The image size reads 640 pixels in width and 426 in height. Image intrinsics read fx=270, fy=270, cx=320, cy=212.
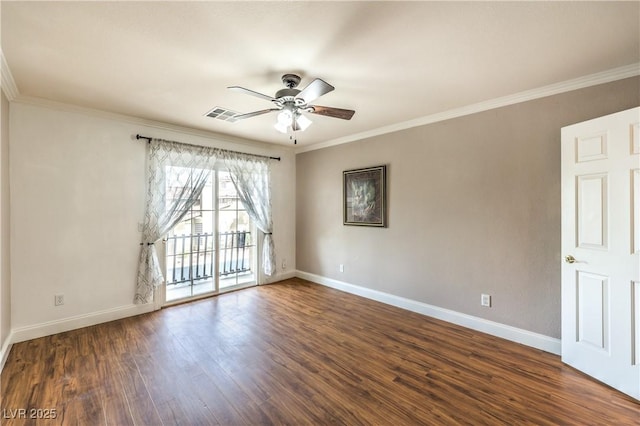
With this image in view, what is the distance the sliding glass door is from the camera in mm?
4051

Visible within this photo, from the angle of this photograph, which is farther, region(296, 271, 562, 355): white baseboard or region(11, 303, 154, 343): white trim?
region(11, 303, 154, 343): white trim

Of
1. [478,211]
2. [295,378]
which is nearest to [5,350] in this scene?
[295,378]

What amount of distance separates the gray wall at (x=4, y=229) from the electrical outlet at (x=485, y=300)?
15.7 ft

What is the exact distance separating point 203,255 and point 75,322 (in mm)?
1628

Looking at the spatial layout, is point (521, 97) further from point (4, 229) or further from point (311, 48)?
point (4, 229)

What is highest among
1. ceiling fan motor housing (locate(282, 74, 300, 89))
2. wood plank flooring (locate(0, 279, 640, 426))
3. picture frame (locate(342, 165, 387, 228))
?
ceiling fan motor housing (locate(282, 74, 300, 89))

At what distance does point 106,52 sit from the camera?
2.03m

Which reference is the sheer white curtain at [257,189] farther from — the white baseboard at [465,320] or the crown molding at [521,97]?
the crown molding at [521,97]

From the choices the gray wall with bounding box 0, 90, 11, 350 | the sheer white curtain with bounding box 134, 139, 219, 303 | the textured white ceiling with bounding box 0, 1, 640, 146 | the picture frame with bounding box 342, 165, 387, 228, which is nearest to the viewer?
the textured white ceiling with bounding box 0, 1, 640, 146

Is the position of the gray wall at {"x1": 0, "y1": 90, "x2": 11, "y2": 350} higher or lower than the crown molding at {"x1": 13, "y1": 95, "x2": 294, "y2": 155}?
lower

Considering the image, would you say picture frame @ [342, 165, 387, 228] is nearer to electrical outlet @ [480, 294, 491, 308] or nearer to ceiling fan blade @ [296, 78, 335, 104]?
electrical outlet @ [480, 294, 491, 308]

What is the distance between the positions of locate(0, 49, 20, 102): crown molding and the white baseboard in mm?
4494

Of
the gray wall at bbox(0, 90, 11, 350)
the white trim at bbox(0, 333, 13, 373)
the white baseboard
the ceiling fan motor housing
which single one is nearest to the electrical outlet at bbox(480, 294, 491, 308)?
the white baseboard

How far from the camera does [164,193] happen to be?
12.3 ft
